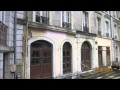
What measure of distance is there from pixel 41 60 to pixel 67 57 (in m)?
1.89

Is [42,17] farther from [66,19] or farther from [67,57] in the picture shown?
[67,57]

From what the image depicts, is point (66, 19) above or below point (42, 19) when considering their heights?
above

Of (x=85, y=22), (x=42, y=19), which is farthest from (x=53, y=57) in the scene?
(x=85, y=22)

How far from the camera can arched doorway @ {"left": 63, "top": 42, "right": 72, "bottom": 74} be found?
28.8 feet

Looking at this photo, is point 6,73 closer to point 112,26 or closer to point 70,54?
point 70,54

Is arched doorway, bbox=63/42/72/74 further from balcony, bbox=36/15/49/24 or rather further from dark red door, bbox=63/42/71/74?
balcony, bbox=36/15/49/24

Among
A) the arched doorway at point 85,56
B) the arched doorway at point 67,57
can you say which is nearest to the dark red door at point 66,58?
the arched doorway at point 67,57

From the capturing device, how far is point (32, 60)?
7.01 m

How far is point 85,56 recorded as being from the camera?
10.7 m

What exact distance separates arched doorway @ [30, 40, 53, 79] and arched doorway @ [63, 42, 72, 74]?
106 cm

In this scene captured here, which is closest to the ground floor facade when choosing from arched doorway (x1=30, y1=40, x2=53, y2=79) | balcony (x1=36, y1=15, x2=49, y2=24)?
arched doorway (x1=30, y1=40, x2=53, y2=79)

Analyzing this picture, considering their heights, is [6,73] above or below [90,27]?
below

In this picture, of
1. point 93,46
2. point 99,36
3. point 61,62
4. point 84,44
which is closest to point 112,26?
point 99,36
